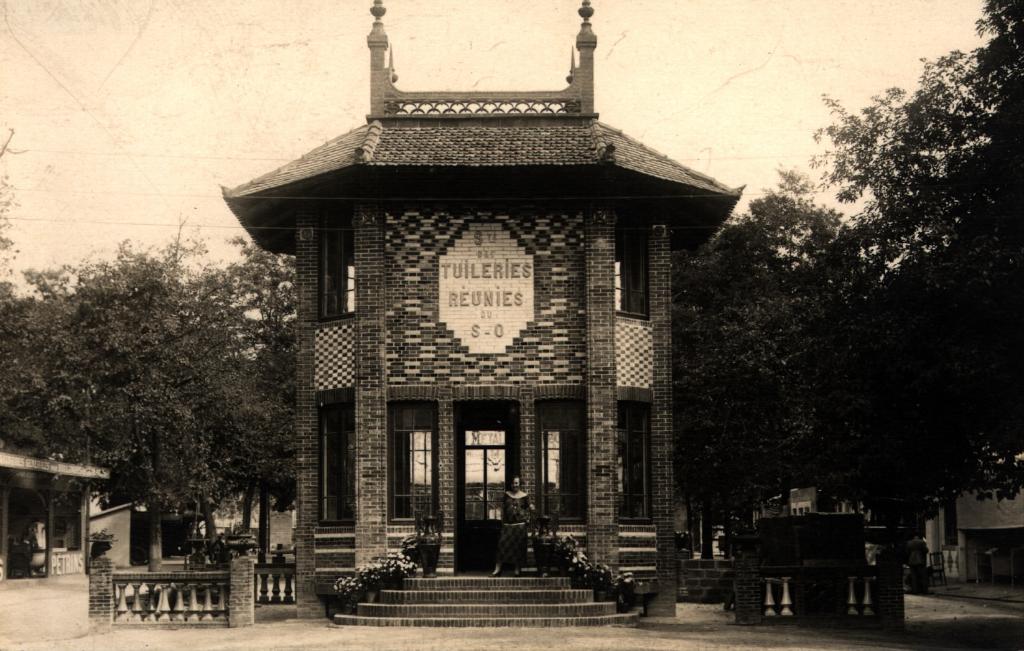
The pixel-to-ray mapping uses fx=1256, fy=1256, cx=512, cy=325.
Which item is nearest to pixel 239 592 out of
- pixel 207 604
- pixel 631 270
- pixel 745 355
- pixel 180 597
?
pixel 207 604

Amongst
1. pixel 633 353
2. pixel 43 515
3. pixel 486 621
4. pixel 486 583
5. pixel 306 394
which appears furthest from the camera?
pixel 43 515

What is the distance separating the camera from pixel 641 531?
2270 cm

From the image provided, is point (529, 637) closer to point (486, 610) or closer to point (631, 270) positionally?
point (486, 610)

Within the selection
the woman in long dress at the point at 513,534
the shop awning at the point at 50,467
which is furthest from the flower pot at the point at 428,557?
the shop awning at the point at 50,467

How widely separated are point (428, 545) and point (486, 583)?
4.22 ft

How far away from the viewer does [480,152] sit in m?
22.5

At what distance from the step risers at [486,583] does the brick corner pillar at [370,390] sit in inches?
47.4

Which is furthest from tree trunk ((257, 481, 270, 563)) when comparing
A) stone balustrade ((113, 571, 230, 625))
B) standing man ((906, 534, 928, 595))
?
stone balustrade ((113, 571, 230, 625))

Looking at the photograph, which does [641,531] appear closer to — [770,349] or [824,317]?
[824,317]

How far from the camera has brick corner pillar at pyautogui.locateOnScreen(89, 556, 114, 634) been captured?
778 inches

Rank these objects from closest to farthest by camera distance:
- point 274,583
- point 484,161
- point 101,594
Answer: point 101,594, point 484,161, point 274,583

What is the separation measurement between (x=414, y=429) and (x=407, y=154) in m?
4.91

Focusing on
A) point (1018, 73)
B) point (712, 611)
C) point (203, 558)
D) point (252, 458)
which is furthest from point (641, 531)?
point (252, 458)

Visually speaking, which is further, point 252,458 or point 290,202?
point 252,458
